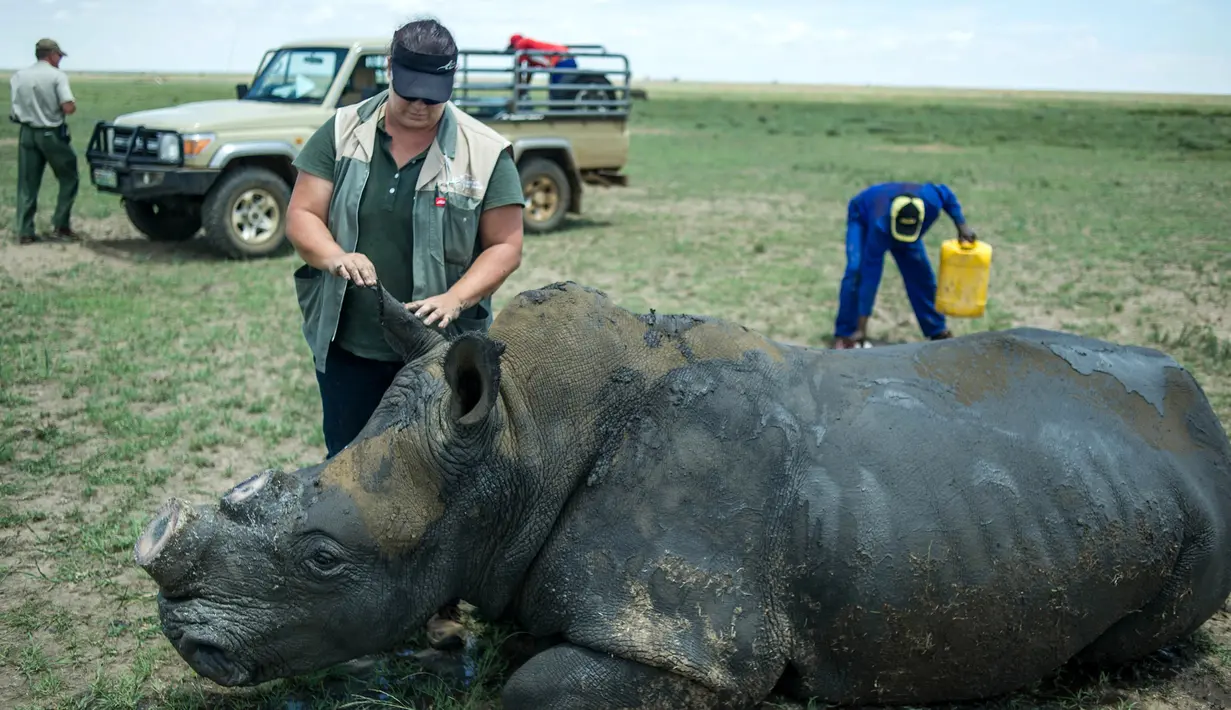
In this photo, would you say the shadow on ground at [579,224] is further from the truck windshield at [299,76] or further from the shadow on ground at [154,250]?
the shadow on ground at [154,250]

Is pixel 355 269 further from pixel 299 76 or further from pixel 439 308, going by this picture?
pixel 299 76

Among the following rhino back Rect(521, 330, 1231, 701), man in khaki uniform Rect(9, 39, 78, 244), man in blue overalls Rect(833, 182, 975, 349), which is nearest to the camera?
rhino back Rect(521, 330, 1231, 701)

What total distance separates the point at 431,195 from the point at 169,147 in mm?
9437

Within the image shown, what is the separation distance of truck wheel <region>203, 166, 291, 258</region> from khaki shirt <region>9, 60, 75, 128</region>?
2.26 meters

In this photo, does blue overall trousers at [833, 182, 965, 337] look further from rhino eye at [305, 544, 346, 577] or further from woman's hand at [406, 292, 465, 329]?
rhino eye at [305, 544, 346, 577]

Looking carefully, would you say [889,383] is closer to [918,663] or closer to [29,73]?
[918,663]

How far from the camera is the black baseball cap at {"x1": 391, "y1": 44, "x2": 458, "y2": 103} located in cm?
377

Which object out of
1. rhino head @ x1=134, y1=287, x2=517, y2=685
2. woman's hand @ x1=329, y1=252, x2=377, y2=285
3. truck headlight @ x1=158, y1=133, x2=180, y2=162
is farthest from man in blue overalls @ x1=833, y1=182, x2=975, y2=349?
truck headlight @ x1=158, y1=133, x2=180, y2=162

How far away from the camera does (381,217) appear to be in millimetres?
4090

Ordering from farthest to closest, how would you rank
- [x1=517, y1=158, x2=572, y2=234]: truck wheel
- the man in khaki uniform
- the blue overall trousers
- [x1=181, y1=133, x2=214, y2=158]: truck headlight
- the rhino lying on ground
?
[x1=517, y1=158, x2=572, y2=234]: truck wheel
the man in khaki uniform
[x1=181, y1=133, x2=214, y2=158]: truck headlight
the blue overall trousers
the rhino lying on ground

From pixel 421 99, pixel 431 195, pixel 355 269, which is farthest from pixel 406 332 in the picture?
pixel 421 99

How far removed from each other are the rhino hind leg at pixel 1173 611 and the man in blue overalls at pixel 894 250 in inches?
207

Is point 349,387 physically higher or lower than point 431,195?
lower

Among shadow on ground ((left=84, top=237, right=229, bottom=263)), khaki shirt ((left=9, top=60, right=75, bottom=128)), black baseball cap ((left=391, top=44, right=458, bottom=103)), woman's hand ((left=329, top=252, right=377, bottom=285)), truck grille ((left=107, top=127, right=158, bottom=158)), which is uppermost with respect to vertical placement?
black baseball cap ((left=391, top=44, right=458, bottom=103))
